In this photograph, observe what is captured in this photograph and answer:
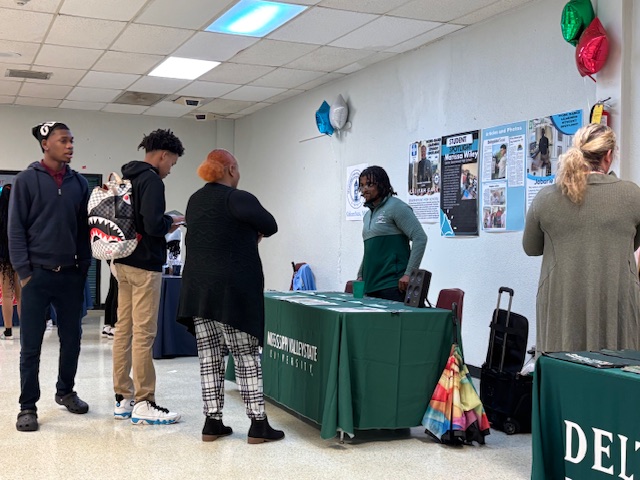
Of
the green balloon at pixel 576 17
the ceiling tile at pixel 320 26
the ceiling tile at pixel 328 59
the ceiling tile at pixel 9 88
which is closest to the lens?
the green balloon at pixel 576 17

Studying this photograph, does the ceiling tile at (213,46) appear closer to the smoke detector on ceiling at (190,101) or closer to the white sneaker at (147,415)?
the smoke detector on ceiling at (190,101)

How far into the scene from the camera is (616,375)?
7.19 ft

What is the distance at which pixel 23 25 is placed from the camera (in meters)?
6.29

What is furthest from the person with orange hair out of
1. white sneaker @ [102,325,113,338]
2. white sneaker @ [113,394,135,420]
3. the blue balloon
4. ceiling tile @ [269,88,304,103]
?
ceiling tile @ [269,88,304,103]

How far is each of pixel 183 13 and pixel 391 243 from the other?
2536mm

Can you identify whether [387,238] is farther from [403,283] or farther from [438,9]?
[438,9]

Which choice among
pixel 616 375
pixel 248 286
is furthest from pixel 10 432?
pixel 616 375

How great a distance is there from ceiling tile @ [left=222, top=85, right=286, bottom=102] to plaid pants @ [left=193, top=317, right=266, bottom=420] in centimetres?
543

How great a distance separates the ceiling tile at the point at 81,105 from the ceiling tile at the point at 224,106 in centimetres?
134

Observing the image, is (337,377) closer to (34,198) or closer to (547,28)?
(34,198)

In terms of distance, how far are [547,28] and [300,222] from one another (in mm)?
4591

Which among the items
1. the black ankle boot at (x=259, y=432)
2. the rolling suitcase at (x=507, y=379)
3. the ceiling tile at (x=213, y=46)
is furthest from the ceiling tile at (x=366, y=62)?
the black ankle boot at (x=259, y=432)

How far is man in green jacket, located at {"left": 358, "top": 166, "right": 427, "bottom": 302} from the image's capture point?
185 inches

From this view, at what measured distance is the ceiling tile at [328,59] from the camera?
705 cm
